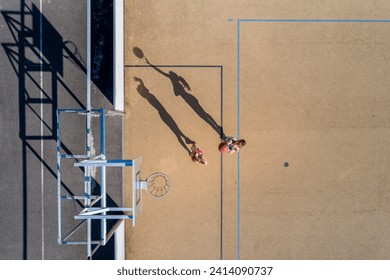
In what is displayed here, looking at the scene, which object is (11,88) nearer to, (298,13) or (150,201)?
(150,201)

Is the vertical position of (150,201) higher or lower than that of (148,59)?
lower

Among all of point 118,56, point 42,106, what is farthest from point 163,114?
point 42,106

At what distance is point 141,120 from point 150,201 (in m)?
2.06

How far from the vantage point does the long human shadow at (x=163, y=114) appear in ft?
25.5

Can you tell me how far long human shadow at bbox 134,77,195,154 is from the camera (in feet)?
25.5

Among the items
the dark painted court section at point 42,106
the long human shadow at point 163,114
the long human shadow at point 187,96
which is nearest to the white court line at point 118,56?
the dark painted court section at point 42,106

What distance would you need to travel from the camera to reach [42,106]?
294 inches

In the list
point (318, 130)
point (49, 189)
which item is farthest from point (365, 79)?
point (49, 189)

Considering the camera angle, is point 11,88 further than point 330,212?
No

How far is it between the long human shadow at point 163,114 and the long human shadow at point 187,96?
516 mm

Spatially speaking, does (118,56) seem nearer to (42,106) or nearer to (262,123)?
(42,106)

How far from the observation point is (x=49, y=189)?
7.49 metres

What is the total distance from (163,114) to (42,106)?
2.90 metres

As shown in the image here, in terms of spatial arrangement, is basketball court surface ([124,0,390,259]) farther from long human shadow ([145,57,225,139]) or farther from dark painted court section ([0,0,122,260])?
dark painted court section ([0,0,122,260])
